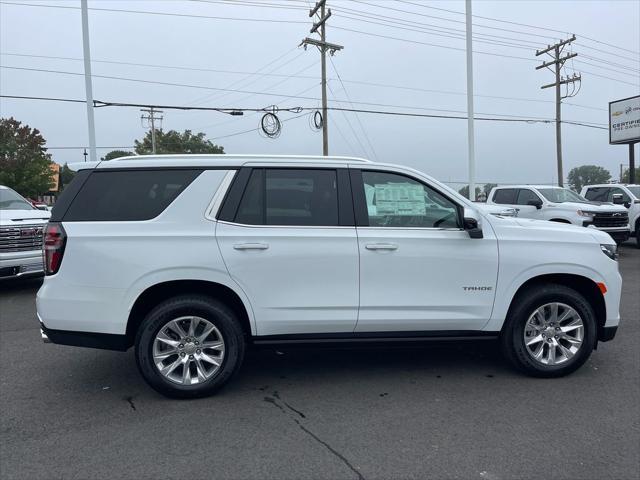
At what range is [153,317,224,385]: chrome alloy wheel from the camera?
4211 millimetres

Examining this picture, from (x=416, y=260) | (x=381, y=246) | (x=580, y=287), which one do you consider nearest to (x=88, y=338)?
(x=381, y=246)

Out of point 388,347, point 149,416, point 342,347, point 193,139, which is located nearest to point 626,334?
point 388,347

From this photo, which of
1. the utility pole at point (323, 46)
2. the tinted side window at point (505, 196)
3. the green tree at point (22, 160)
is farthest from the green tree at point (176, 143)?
the tinted side window at point (505, 196)

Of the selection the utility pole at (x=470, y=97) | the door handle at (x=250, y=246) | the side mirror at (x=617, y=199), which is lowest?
the door handle at (x=250, y=246)

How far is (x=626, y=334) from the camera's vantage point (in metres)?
6.16

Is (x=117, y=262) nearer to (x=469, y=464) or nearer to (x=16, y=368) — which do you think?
(x=16, y=368)

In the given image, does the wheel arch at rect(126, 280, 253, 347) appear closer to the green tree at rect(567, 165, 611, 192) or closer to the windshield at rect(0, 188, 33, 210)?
the windshield at rect(0, 188, 33, 210)

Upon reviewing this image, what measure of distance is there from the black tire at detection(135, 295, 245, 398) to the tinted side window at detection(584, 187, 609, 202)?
48.7 ft

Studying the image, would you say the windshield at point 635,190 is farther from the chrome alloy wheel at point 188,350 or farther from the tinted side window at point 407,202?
the chrome alloy wheel at point 188,350

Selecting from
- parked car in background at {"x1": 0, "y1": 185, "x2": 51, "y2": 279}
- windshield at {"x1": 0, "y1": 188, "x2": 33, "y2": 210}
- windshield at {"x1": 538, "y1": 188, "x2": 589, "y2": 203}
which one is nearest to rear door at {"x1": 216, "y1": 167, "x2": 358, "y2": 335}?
parked car in background at {"x1": 0, "y1": 185, "x2": 51, "y2": 279}

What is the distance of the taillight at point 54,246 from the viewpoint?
412 centimetres

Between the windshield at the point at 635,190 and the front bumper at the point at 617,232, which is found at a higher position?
the windshield at the point at 635,190

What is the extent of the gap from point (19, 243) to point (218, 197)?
20.1 feet

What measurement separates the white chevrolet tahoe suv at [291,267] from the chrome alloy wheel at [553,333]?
0.01 meters
